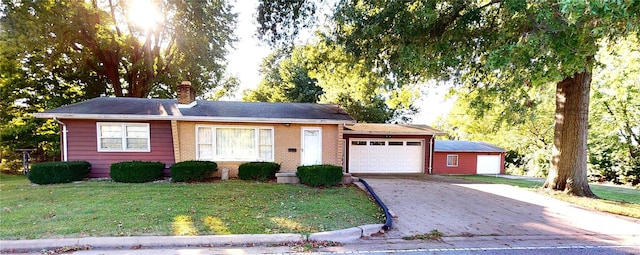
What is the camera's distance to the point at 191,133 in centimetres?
1026

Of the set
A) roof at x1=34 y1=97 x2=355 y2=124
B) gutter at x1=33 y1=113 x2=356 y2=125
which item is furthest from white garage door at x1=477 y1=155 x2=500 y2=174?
gutter at x1=33 y1=113 x2=356 y2=125

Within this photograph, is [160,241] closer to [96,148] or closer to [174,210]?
A: [174,210]

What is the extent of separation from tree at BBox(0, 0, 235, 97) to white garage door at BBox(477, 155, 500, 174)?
21.2 m

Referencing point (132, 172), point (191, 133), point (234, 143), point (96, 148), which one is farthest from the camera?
point (234, 143)

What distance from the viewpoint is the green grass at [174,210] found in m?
4.67

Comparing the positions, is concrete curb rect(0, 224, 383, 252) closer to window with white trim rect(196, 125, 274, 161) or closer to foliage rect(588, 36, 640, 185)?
window with white trim rect(196, 125, 274, 161)

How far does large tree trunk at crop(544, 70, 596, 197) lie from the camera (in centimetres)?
871

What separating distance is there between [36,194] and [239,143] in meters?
5.69

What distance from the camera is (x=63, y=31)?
1431 cm

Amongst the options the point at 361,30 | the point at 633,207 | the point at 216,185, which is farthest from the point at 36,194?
the point at 633,207

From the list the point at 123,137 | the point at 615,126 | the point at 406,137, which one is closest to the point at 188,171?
the point at 123,137

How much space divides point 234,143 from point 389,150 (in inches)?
319

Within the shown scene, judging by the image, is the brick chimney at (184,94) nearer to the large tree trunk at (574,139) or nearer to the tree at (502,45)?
the tree at (502,45)

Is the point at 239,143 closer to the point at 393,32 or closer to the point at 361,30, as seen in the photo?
the point at 361,30
